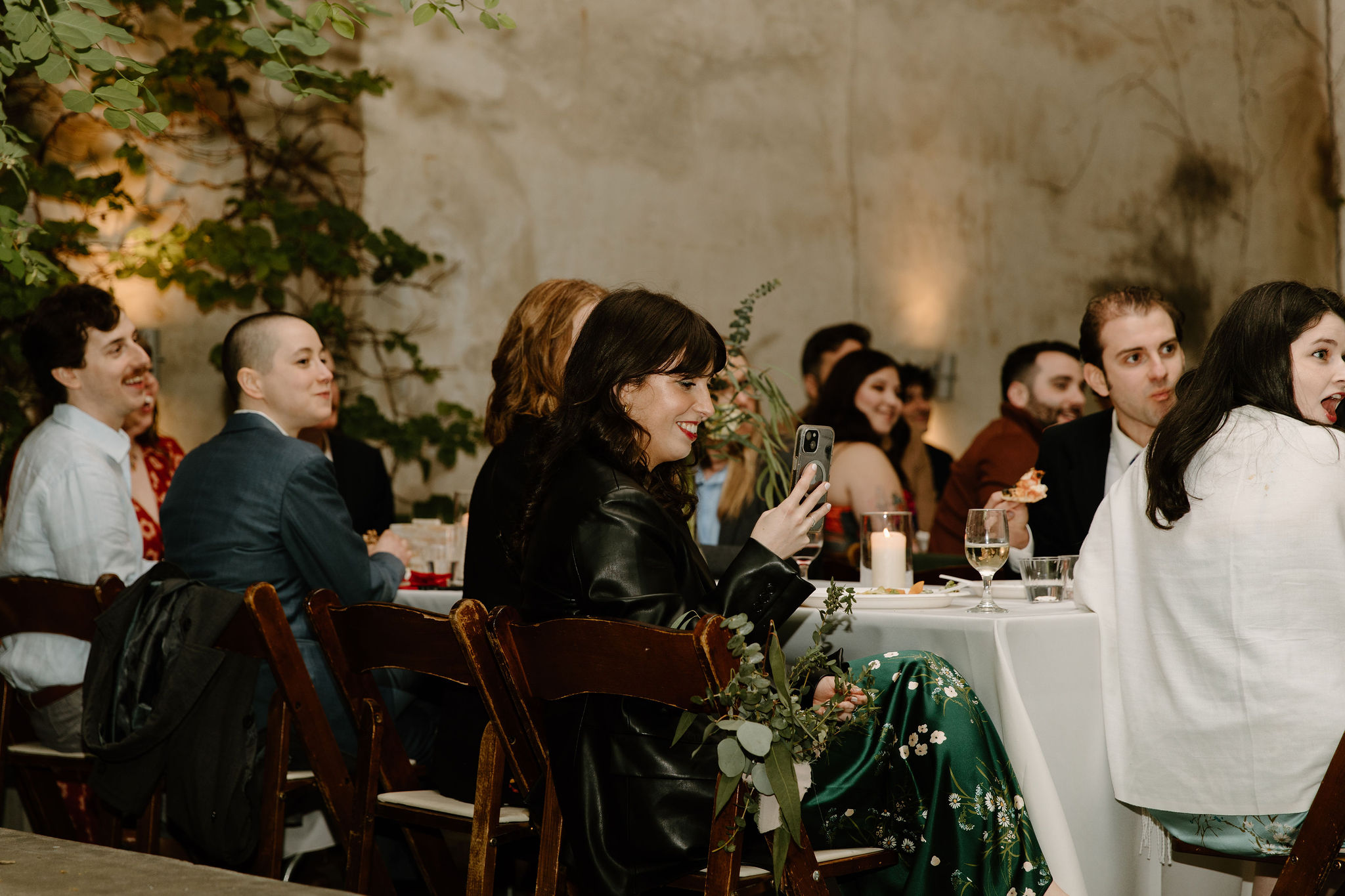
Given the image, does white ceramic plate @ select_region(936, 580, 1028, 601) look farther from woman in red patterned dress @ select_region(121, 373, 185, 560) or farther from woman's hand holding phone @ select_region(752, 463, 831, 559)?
woman in red patterned dress @ select_region(121, 373, 185, 560)

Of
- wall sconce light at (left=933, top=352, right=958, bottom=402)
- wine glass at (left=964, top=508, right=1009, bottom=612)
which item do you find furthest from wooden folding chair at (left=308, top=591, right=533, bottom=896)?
wall sconce light at (left=933, top=352, right=958, bottom=402)

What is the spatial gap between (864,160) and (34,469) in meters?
5.67

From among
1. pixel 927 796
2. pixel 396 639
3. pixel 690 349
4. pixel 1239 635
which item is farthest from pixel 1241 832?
pixel 396 639

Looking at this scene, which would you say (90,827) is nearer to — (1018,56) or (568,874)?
(568,874)

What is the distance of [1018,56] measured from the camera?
8.49 metres

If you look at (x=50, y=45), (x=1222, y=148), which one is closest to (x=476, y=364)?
(x=50, y=45)

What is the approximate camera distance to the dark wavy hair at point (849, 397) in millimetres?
4461

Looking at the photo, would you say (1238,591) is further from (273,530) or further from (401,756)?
(273,530)

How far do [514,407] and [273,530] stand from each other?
600 millimetres

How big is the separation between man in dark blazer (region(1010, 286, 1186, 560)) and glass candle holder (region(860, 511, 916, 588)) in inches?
21.1

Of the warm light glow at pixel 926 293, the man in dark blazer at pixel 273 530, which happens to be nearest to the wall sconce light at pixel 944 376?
the warm light glow at pixel 926 293

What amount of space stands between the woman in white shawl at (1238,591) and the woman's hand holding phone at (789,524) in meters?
0.58

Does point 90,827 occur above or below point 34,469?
below

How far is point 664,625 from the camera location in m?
1.78
